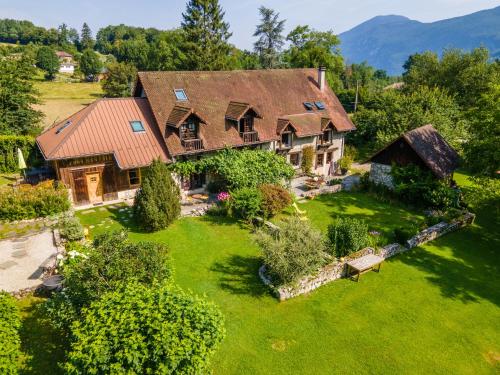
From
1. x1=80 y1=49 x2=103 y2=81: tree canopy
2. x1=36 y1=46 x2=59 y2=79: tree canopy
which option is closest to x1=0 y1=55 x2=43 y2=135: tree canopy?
x1=80 y1=49 x2=103 y2=81: tree canopy

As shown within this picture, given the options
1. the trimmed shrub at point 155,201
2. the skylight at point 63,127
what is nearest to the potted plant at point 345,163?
the trimmed shrub at point 155,201

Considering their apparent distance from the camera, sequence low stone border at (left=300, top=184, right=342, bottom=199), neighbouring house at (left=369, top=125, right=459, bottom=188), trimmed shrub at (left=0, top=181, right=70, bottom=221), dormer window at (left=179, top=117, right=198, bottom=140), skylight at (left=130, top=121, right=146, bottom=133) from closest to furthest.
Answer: trimmed shrub at (left=0, top=181, right=70, bottom=221), skylight at (left=130, top=121, right=146, bottom=133), dormer window at (left=179, top=117, right=198, bottom=140), neighbouring house at (left=369, top=125, right=459, bottom=188), low stone border at (left=300, top=184, right=342, bottom=199)

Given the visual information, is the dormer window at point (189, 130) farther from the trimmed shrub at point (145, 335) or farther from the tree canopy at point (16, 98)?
the tree canopy at point (16, 98)

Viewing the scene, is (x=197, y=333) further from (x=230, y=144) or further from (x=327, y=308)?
(x=230, y=144)

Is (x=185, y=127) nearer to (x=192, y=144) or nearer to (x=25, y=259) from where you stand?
(x=192, y=144)

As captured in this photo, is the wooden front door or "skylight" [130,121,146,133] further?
"skylight" [130,121,146,133]

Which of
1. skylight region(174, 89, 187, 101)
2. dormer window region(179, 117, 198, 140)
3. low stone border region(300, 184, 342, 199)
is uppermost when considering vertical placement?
skylight region(174, 89, 187, 101)

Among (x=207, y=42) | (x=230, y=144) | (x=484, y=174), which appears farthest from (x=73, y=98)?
(x=484, y=174)

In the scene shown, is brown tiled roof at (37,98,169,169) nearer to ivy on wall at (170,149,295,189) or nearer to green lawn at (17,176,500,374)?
ivy on wall at (170,149,295,189)
